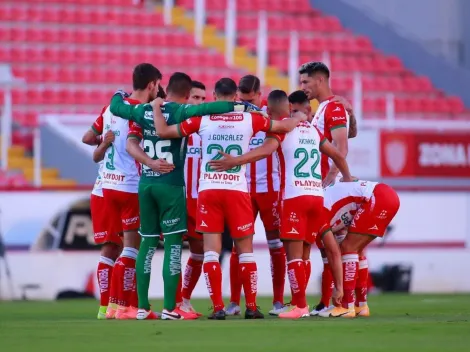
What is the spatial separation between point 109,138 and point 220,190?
1.21 metres

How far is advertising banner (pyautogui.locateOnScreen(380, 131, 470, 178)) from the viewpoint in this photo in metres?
16.3

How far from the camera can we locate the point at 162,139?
30.5 feet

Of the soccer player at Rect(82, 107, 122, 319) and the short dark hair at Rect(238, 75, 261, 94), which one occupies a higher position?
the short dark hair at Rect(238, 75, 261, 94)

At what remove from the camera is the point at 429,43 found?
27.3 metres

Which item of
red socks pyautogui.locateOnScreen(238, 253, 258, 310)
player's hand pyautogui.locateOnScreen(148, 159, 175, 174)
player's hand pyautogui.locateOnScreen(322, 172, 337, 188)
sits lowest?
red socks pyautogui.locateOnScreen(238, 253, 258, 310)

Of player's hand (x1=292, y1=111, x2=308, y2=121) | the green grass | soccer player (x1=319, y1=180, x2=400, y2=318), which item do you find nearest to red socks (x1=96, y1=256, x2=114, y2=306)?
the green grass

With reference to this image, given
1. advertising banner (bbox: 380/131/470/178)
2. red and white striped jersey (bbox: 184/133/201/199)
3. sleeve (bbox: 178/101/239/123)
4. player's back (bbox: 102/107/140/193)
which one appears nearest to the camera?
sleeve (bbox: 178/101/239/123)

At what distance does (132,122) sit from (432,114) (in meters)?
14.5

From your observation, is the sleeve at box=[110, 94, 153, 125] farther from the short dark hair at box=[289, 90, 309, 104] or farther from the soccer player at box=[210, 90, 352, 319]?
the short dark hair at box=[289, 90, 309, 104]

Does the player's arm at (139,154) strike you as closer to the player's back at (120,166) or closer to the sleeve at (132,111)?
the sleeve at (132,111)

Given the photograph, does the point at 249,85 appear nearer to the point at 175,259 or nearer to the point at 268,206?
the point at 268,206

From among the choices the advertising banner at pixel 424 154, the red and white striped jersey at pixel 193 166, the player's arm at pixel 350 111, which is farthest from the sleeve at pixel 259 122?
the advertising banner at pixel 424 154

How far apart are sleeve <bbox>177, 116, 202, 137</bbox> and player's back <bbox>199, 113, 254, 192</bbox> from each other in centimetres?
4

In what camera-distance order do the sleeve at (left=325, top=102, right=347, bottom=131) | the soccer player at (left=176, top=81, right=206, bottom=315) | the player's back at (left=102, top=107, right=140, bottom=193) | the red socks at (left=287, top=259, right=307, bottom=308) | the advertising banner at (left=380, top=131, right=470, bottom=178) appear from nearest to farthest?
the red socks at (left=287, top=259, right=307, bottom=308), the player's back at (left=102, top=107, right=140, bottom=193), the sleeve at (left=325, top=102, right=347, bottom=131), the soccer player at (left=176, top=81, right=206, bottom=315), the advertising banner at (left=380, top=131, right=470, bottom=178)
